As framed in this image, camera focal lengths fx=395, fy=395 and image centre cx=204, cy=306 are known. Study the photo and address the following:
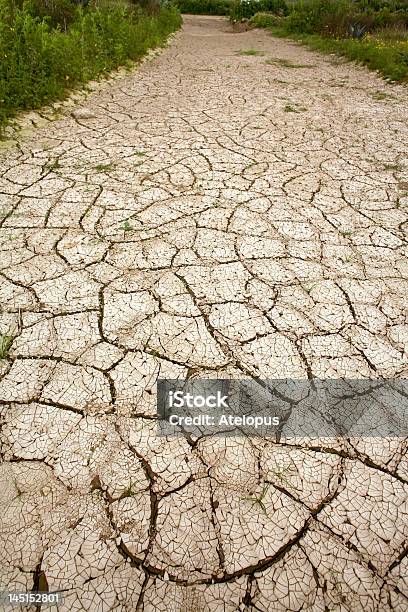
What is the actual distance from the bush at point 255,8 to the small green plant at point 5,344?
15934 millimetres

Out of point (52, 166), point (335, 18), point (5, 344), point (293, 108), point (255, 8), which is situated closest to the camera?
point (5, 344)

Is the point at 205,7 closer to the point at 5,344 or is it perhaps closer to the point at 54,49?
the point at 54,49

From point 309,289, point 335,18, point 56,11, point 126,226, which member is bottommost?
point 309,289

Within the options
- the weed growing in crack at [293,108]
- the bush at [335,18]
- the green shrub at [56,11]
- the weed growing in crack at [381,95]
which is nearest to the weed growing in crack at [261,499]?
the weed growing in crack at [293,108]

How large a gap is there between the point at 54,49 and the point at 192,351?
4308mm

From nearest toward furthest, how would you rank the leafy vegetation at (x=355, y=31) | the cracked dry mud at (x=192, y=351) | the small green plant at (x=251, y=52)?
1. the cracked dry mud at (x=192, y=351)
2. the leafy vegetation at (x=355, y=31)
3. the small green plant at (x=251, y=52)

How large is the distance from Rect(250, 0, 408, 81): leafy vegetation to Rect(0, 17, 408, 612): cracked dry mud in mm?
3901

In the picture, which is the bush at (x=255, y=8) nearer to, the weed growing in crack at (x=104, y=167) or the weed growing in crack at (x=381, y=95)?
the weed growing in crack at (x=381, y=95)

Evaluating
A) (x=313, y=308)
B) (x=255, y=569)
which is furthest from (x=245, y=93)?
(x=255, y=569)

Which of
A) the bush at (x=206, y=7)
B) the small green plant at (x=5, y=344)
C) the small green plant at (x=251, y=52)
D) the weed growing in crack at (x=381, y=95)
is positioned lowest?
the small green plant at (x=5, y=344)

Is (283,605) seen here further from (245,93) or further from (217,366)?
(245,93)

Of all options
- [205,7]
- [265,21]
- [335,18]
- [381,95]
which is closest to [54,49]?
[381,95]

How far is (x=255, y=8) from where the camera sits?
1473 centimetres

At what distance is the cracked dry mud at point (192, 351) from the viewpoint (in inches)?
45.1
